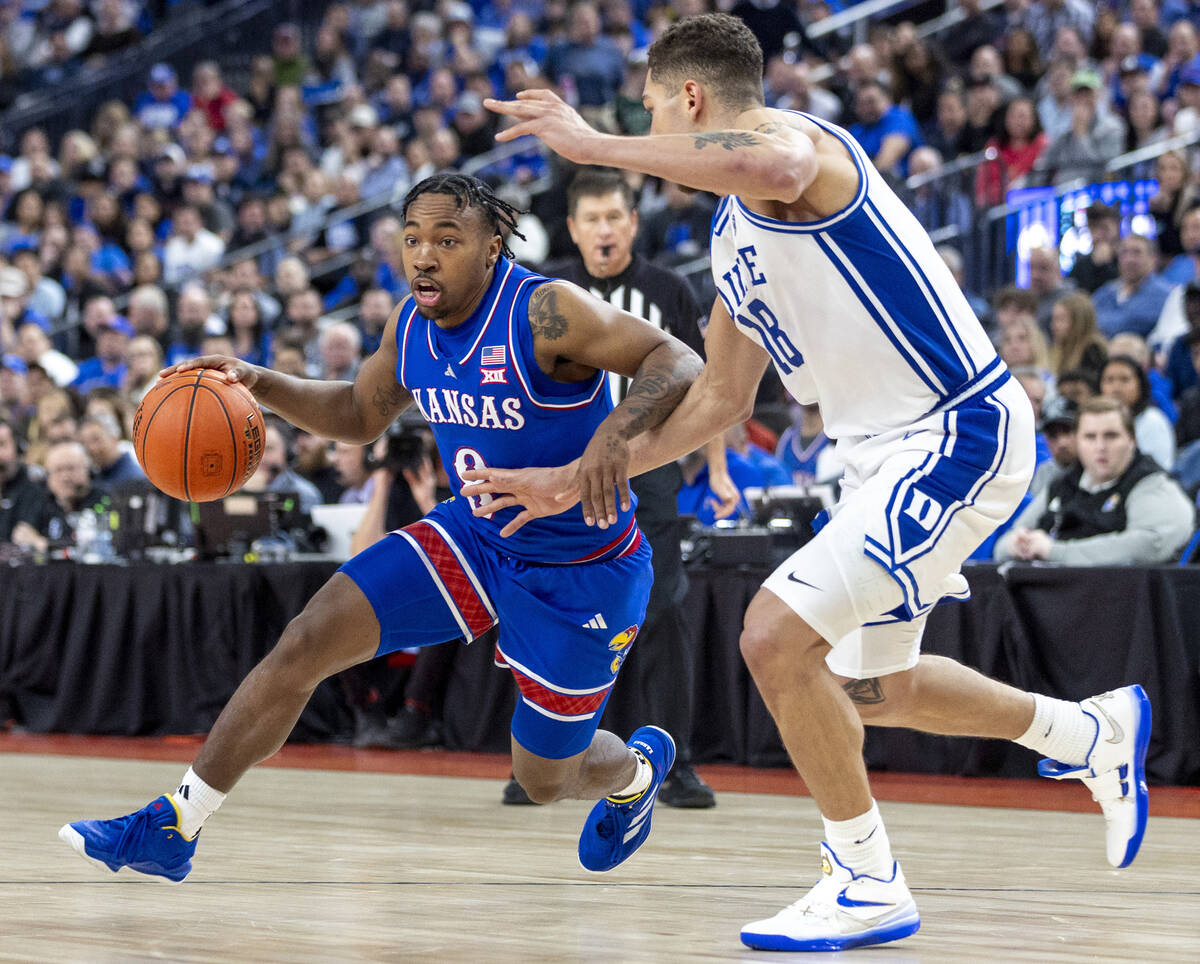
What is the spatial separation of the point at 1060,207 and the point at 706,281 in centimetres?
239

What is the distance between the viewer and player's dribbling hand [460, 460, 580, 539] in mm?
3672

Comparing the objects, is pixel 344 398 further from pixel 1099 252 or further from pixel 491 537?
pixel 1099 252

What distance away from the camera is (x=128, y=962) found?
9.90 ft

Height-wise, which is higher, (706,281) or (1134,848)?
(706,281)

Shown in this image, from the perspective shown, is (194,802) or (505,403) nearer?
(194,802)

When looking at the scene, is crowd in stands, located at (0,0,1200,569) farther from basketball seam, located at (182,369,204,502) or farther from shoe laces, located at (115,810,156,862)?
shoe laces, located at (115,810,156,862)

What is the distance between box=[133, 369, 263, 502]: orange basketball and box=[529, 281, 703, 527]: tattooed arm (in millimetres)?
753

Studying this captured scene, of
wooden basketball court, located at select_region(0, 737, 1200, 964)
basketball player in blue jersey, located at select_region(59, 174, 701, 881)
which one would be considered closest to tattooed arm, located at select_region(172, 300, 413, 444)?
basketball player in blue jersey, located at select_region(59, 174, 701, 881)

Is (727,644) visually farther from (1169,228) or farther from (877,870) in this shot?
(1169,228)

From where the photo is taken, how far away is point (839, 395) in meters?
3.42

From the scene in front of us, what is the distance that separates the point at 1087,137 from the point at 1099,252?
0.91m

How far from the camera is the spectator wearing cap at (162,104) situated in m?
17.3

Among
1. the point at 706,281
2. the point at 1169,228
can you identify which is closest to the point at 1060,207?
the point at 1169,228

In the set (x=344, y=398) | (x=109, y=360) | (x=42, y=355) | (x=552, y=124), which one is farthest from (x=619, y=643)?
(x=42, y=355)
